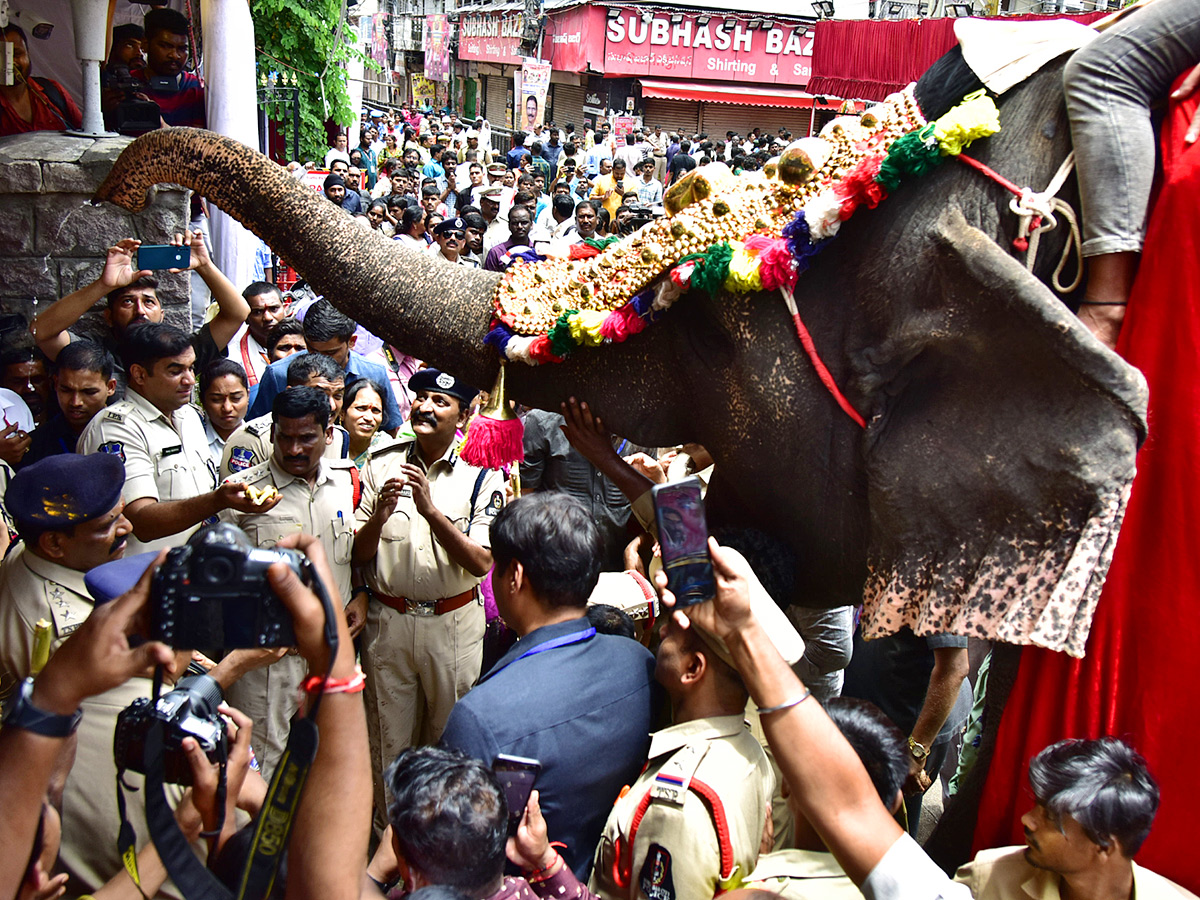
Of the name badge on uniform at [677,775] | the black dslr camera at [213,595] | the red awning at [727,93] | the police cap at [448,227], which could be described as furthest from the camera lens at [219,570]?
the red awning at [727,93]

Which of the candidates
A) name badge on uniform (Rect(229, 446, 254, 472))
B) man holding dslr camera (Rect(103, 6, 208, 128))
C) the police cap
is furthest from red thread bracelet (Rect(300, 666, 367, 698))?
the police cap

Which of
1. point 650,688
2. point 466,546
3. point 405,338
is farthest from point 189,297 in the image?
point 650,688

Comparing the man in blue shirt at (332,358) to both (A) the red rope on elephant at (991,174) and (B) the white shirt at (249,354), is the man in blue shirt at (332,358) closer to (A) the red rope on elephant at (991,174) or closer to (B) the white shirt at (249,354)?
(B) the white shirt at (249,354)

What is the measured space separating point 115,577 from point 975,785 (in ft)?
6.10

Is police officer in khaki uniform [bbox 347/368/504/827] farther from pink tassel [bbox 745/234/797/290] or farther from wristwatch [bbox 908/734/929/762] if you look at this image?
pink tassel [bbox 745/234/797/290]

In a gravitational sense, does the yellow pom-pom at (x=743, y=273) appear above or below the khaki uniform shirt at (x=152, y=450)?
above

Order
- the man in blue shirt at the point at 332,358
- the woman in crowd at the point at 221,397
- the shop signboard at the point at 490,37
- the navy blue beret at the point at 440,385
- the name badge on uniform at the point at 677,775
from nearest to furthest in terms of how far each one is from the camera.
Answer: the name badge on uniform at the point at 677,775 < the navy blue beret at the point at 440,385 < the woman in crowd at the point at 221,397 < the man in blue shirt at the point at 332,358 < the shop signboard at the point at 490,37

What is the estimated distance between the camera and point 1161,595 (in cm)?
201

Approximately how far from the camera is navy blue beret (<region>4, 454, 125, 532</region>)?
2.75m

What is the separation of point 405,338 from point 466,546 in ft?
4.28

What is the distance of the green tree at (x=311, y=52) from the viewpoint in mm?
11172

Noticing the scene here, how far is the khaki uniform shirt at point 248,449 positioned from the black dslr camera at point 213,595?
8.25 feet

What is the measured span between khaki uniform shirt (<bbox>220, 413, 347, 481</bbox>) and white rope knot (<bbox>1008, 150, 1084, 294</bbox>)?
2670 millimetres

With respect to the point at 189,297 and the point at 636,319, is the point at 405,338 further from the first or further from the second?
the point at 189,297
